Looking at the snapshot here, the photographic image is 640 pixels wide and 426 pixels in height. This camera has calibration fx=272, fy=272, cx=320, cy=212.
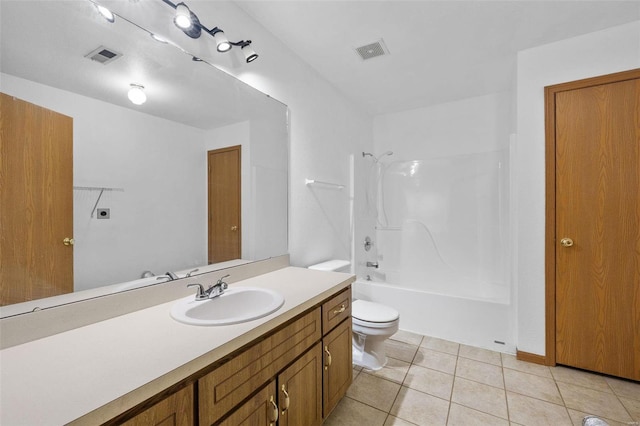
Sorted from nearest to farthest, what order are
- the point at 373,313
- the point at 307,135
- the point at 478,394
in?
the point at 478,394
the point at 373,313
the point at 307,135

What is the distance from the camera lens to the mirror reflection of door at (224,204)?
5.09 ft

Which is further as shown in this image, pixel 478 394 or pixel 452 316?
pixel 452 316

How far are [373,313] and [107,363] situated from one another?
5.55ft

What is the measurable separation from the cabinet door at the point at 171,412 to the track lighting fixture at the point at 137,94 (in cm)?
116

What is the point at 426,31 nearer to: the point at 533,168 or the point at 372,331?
the point at 533,168

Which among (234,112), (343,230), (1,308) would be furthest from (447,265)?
(1,308)

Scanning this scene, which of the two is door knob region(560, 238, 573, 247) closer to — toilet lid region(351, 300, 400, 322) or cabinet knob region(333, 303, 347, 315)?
toilet lid region(351, 300, 400, 322)

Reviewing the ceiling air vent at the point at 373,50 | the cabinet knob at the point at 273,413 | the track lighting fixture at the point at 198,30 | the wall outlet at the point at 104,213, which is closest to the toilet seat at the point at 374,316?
the cabinet knob at the point at 273,413

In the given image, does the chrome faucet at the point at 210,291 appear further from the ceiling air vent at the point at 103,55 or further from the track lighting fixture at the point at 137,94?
the ceiling air vent at the point at 103,55

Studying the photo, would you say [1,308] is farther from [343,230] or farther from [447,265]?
[447,265]

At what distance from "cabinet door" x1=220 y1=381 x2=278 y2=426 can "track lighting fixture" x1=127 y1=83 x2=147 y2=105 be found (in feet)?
4.25

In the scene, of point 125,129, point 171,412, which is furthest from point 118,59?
point 171,412

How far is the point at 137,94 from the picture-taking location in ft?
3.94

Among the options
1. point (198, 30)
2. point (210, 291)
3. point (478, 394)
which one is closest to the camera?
point (210, 291)
